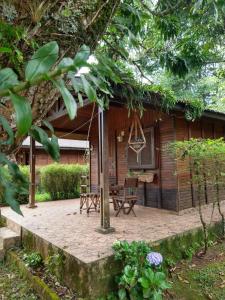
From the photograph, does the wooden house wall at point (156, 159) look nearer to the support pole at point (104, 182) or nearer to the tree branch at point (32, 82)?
the support pole at point (104, 182)

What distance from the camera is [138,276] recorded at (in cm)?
313

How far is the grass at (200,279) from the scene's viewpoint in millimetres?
3430

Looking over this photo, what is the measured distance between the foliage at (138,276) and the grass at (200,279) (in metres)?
0.49

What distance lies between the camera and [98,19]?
125 cm

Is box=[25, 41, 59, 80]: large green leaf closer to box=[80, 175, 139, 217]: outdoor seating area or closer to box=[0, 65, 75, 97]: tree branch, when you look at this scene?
box=[0, 65, 75, 97]: tree branch

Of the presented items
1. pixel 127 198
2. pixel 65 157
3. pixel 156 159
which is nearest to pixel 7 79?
pixel 127 198

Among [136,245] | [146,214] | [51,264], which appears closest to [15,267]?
[51,264]

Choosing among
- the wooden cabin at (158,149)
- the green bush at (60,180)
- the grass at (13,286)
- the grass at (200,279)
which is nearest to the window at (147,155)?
the wooden cabin at (158,149)

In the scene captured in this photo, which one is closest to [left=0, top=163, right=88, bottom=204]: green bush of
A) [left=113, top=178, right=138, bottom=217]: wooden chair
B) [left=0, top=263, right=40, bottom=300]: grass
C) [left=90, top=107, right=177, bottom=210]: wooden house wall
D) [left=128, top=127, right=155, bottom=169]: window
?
[left=90, top=107, right=177, bottom=210]: wooden house wall

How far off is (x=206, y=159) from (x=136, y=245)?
1990 mm

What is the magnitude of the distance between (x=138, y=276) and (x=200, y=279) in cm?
119

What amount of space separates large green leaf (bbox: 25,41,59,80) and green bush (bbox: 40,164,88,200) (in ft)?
31.7

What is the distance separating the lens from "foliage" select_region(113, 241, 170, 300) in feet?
9.99

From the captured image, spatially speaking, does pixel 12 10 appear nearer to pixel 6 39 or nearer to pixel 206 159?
pixel 6 39
